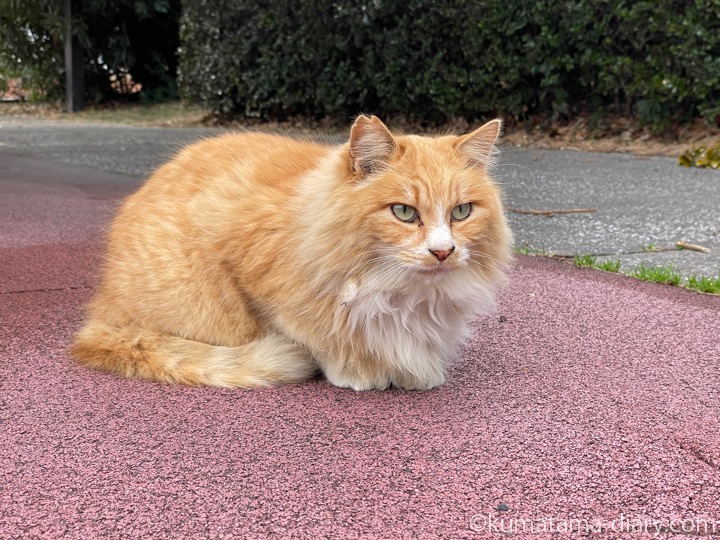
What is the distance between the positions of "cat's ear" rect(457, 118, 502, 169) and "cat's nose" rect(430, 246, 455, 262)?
1.34 feet

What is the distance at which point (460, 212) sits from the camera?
2207mm

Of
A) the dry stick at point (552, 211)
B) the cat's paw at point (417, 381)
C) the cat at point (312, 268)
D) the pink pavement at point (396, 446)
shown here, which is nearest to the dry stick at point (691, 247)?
the dry stick at point (552, 211)

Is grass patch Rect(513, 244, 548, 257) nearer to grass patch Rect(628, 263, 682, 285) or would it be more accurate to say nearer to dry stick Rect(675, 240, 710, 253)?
grass patch Rect(628, 263, 682, 285)

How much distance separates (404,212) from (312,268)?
334 millimetres

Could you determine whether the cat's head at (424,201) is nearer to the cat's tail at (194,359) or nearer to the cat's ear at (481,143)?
the cat's ear at (481,143)

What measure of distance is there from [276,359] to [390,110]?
7.97 m

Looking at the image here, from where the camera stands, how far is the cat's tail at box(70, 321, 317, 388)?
91.7 inches

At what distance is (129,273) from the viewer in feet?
8.49

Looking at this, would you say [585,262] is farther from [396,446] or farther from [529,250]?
[396,446]

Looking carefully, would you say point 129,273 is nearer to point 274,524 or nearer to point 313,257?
point 313,257

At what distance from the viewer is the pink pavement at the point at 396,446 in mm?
1626

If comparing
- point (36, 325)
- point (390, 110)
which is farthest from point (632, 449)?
point (390, 110)

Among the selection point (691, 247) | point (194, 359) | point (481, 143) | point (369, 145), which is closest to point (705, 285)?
point (691, 247)

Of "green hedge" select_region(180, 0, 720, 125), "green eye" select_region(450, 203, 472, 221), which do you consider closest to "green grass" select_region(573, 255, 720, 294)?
"green eye" select_region(450, 203, 472, 221)
